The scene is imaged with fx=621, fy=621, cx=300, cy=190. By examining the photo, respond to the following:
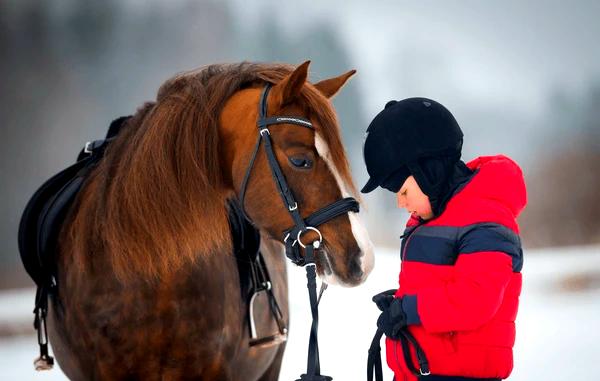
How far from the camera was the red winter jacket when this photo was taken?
3.68 feet

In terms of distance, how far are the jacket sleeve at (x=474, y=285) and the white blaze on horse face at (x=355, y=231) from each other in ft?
0.61

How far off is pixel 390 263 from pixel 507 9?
3.18 meters

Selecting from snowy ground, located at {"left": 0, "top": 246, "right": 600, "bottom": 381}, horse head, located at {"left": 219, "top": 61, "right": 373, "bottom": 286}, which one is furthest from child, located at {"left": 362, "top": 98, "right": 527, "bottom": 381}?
snowy ground, located at {"left": 0, "top": 246, "right": 600, "bottom": 381}

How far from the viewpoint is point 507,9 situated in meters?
6.90

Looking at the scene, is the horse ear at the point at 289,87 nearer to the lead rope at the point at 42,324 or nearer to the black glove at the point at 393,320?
the black glove at the point at 393,320

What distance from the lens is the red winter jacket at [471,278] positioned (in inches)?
44.2

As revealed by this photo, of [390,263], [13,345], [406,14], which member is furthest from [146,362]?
[406,14]

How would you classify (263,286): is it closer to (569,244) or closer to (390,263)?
(390,263)

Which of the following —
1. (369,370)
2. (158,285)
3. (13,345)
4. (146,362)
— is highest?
(13,345)

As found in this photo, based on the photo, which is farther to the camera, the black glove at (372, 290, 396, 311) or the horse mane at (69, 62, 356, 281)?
the horse mane at (69, 62, 356, 281)

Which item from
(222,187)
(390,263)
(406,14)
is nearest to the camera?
(222,187)

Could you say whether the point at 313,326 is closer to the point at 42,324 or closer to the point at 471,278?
the point at 471,278

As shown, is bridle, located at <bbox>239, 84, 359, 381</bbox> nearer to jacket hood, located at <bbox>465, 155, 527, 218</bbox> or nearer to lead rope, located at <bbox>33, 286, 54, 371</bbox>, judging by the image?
jacket hood, located at <bbox>465, 155, 527, 218</bbox>

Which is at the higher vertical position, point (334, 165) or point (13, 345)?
point (13, 345)
